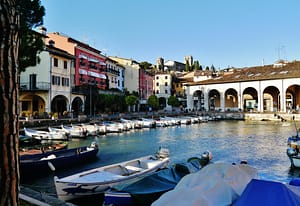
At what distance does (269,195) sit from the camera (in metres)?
4.67

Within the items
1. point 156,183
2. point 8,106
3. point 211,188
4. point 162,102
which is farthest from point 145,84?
point 8,106

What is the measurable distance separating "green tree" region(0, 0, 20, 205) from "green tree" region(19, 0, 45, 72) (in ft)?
62.6

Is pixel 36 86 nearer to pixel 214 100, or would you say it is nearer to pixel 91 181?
pixel 91 181

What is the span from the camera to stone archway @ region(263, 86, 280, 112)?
66119 millimetres

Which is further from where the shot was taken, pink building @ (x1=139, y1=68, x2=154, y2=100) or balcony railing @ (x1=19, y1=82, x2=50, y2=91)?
pink building @ (x1=139, y1=68, x2=154, y2=100)

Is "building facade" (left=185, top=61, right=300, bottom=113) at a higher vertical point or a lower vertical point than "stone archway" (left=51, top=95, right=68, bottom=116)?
higher

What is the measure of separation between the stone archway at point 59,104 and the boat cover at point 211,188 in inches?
1419

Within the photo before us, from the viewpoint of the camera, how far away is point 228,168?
21.3ft

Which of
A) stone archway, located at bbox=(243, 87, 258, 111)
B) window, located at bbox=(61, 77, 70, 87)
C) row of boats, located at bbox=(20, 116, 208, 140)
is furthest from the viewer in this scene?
stone archway, located at bbox=(243, 87, 258, 111)

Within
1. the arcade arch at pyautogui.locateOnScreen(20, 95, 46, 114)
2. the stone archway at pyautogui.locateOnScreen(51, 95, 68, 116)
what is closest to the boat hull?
the arcade arch at pyautogui.locateOnScreen(20, 95, 46, 114)

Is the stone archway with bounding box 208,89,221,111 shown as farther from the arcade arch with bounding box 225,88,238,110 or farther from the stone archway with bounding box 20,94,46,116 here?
the stone archway with bounding box 20,94,46,116

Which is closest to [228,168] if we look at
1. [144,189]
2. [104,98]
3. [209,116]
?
[144,189]

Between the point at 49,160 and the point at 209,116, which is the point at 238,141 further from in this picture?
the point at 209,116

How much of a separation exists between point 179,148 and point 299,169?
10309 millimetres
